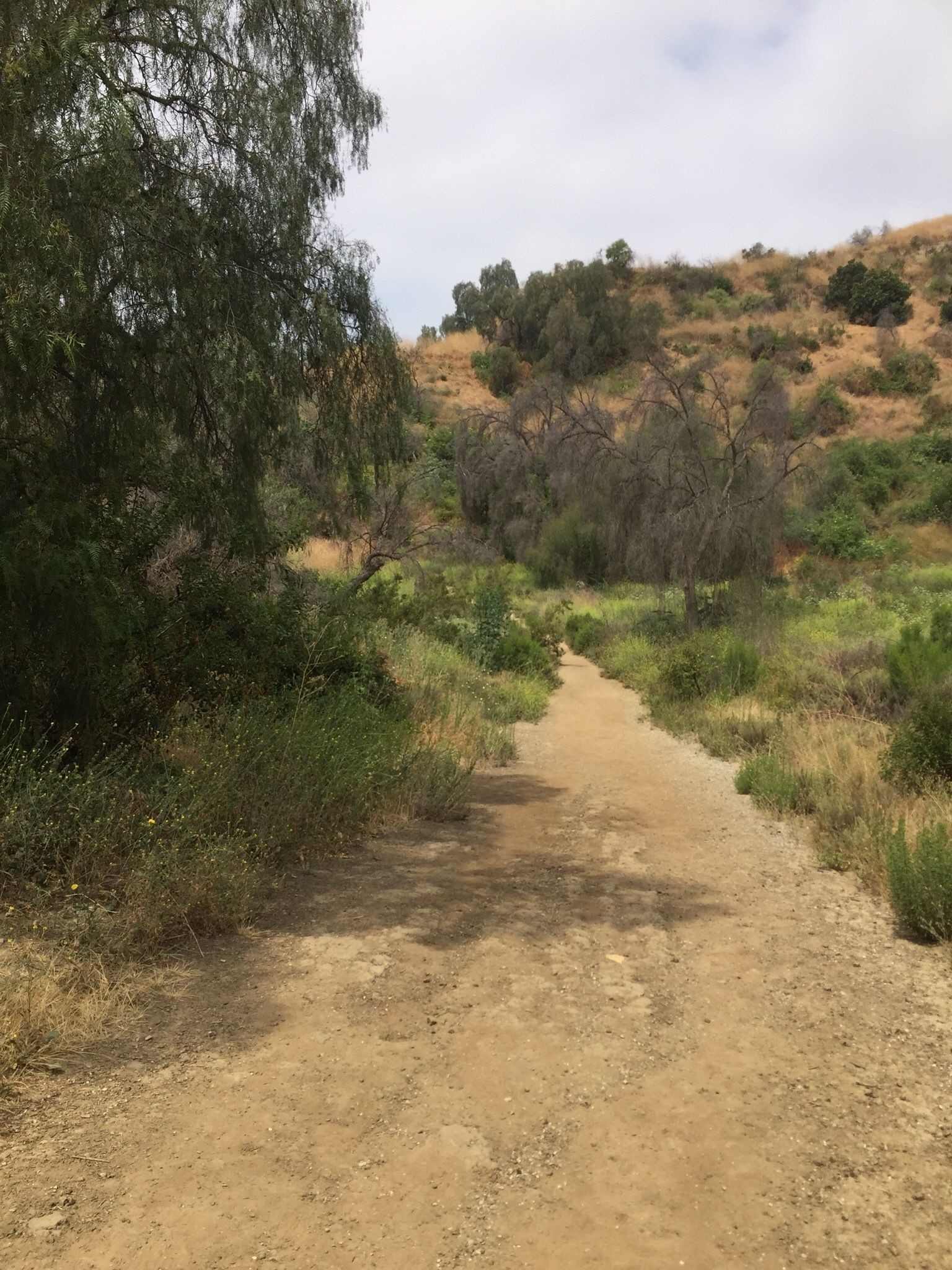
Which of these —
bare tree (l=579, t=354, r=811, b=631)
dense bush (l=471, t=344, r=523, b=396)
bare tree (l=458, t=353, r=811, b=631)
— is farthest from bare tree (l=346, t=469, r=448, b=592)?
dense bush (l=471, t=344, r=523, b=396)

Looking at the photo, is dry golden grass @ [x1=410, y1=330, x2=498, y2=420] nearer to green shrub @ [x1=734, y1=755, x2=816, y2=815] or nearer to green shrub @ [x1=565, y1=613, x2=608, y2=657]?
green shrub @ [x1=565, y1=613, x2=608, y2=657]

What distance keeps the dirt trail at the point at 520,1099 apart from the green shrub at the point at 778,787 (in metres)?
Result: 2.54

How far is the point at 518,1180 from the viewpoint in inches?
126

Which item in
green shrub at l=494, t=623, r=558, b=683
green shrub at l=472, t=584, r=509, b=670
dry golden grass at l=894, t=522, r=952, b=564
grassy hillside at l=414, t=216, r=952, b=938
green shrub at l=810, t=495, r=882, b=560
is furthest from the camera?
green shrub at l=810, t=495, r=882, b=560

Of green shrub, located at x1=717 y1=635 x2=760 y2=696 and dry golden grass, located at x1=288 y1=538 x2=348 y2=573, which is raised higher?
dry golden grass, located at x1=288 y1=538 x2=348 y2=573

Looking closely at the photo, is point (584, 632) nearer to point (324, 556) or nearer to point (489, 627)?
point (489, 627)

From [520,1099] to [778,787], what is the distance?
20.4 feet

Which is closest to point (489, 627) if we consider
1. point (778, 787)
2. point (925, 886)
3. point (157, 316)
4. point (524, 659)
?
point (524, 659)

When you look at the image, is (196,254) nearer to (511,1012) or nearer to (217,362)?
(217,362)

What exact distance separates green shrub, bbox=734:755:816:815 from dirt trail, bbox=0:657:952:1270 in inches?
100

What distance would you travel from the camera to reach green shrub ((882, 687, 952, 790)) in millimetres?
8250

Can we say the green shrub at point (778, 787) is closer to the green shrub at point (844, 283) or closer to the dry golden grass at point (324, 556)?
the dry golden grass at point (324, 556)

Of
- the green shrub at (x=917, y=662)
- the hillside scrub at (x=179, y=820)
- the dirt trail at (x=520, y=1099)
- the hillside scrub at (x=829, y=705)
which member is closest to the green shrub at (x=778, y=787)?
the hillside scrub at (x=829, y=705)

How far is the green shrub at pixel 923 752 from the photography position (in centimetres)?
825
